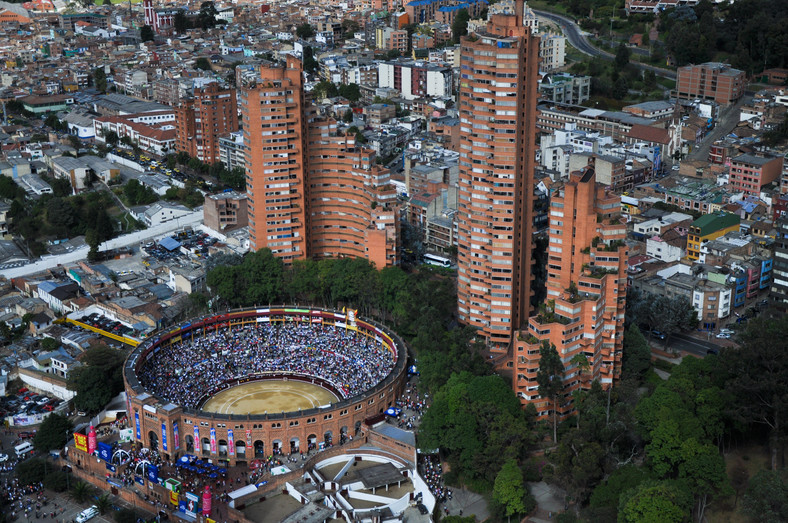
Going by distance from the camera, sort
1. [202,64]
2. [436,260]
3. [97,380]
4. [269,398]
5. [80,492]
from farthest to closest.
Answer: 1. [202,64]
2. [436,260]
3. [269,398]
4. [97,380]
5. [80,492]

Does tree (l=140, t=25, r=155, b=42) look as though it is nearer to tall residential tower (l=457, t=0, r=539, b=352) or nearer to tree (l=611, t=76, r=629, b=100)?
tree (l=611, t=76, r=629, b=100)

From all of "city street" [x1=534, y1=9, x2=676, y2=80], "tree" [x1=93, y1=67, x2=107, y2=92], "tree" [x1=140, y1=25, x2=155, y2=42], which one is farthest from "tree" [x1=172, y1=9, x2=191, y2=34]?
"city street" [x1=534, y1=9, x2=676, y2=80]

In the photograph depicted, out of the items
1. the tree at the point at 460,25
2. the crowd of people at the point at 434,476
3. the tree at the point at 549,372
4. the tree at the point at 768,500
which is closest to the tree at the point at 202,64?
the tree at the point at 460,25

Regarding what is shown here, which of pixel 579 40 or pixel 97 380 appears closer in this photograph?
pixel 97 380

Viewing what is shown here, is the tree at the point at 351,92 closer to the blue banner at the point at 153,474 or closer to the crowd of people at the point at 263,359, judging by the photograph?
the crowd of people at the point at 263,359

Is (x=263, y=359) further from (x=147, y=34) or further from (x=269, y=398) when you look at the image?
(x=147, y=34)

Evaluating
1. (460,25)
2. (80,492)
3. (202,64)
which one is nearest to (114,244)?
(80,492)
